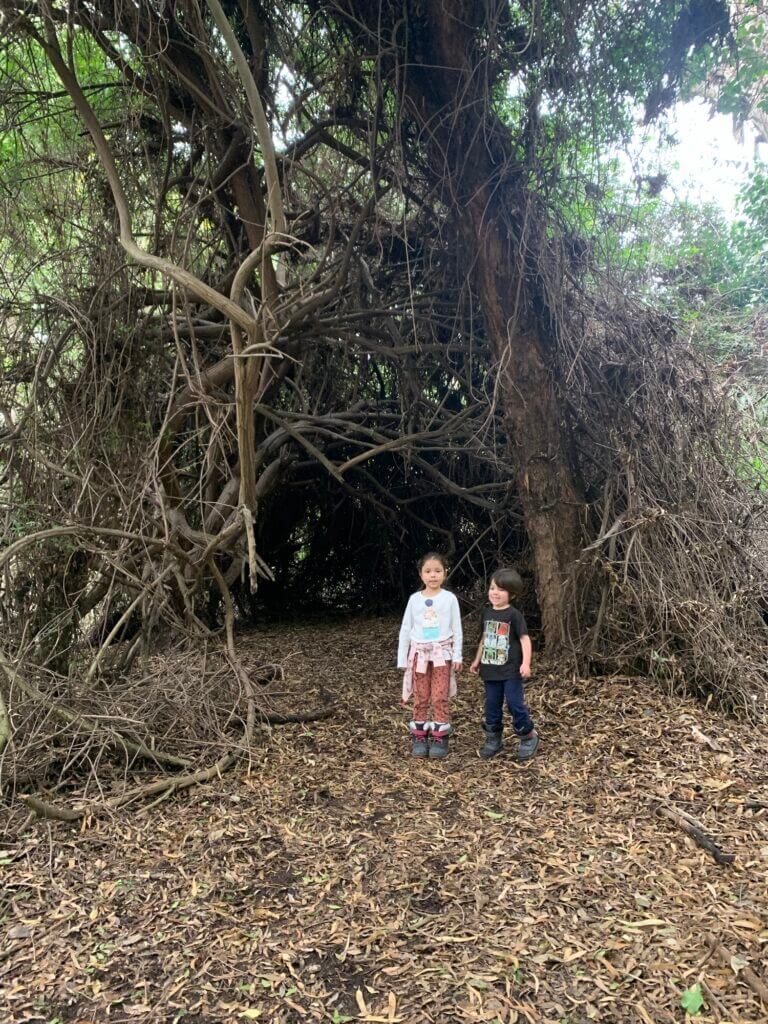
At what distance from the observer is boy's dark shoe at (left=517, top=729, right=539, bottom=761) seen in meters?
3.80

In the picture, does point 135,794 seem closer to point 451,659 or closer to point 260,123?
point 451,659

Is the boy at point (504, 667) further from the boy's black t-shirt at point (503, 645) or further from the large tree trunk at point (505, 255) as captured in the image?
the large tree trunk at point (505, 255)

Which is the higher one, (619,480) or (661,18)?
(661,18)

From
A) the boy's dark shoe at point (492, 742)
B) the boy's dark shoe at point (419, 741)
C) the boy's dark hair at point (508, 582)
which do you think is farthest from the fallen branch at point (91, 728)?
the boy's dark hair at point (508, 582)

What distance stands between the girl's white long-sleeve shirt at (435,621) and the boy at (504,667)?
0.53 feet

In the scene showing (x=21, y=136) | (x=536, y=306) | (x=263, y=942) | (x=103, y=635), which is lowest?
(x=263, y=942)

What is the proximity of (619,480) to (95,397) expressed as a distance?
3496mm

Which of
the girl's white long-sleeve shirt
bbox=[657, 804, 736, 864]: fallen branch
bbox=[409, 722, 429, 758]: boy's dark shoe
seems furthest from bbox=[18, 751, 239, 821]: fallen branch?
bbox=[657, 804, 736, 864]: fallen branch

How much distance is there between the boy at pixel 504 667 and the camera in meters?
3.79

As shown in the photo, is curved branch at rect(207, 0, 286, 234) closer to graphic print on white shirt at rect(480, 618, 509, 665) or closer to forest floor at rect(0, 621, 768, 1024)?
graphic print on white shirt at rect(480, 618, 509, 665)

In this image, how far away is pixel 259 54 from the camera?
4.55m

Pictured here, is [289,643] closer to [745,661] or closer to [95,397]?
[95,397]

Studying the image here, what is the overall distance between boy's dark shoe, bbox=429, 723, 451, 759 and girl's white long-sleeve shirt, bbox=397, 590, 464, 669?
15.7 inches

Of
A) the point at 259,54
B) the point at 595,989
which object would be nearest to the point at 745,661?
the point at 595,989
